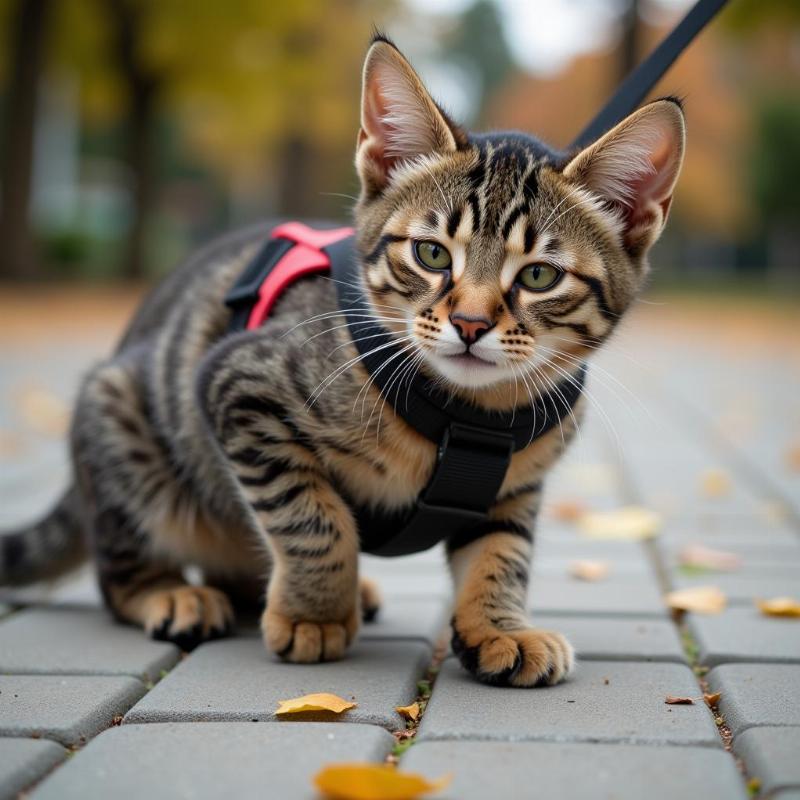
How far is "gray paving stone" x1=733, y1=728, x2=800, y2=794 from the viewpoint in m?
1.83

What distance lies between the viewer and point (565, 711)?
2.27m

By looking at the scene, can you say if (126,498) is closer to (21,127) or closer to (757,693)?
(757,693)

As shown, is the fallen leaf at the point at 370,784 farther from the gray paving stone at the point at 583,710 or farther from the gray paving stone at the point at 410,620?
the gray paving stone at the point at 410,620

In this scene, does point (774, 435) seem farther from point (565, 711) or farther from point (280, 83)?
point (280, 83)

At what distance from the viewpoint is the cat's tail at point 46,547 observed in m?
3.36

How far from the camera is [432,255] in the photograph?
265 cm

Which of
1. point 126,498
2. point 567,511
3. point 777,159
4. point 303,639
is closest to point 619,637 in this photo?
point 303,639

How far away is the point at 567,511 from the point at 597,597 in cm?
123

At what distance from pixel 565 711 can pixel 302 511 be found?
795 mm

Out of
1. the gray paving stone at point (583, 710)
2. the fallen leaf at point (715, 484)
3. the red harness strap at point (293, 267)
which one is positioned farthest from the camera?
the fallen leaf at point (715, 484)

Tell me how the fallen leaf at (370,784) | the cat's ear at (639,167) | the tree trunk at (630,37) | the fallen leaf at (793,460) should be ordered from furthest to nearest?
the tree trunk at (630,37)
the fallen leaf at (793,460)
the cat's ear at (639,167)
the fallen leaf at (370,784)

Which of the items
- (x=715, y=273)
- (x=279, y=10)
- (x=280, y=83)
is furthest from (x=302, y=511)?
(x=715, y=273)

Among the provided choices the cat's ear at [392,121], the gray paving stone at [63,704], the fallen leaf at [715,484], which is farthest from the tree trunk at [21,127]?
the gray paving stone at [63,704]

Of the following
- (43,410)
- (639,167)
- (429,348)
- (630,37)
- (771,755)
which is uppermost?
(630,37)
